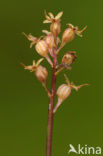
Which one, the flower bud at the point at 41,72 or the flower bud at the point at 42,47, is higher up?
the flower bud at the point at 42,47

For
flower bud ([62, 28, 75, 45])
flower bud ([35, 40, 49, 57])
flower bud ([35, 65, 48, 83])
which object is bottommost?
flower bud ([35, 65, 48, 83])

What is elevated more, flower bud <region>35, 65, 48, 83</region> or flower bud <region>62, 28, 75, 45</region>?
flower bud <region>62, 28, 75, 45</region>

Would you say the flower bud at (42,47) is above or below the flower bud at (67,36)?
below

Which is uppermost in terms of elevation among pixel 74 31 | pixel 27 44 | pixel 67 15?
pixel 67 15

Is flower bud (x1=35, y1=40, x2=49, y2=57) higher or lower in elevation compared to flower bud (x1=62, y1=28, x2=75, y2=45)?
lower

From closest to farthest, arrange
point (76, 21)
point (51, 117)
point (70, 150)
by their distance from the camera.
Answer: point (51, 117) → point (70, 150) → point (76, 21)

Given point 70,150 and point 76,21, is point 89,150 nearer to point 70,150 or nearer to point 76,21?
point 70,150

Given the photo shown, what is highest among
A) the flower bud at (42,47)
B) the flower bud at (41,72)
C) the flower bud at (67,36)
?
the flower bud at (67,36)

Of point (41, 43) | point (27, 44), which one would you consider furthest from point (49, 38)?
point (27, 44)

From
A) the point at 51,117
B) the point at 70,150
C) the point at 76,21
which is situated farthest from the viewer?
the point at 76,21

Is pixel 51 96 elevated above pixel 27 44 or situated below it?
below

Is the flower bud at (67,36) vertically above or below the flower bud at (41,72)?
above
